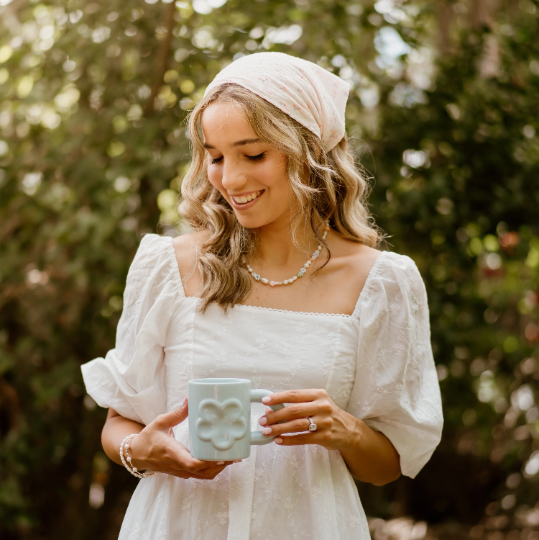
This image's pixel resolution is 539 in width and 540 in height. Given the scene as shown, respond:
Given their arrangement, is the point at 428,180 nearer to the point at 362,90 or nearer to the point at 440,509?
the point at 362,90

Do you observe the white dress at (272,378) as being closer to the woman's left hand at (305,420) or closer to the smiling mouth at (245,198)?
the woman's left hand at (305,420)

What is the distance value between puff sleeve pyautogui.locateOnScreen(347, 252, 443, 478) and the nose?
1.25ft

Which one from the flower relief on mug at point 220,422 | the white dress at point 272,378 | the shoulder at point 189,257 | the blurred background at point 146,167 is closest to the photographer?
the flower relief on mug at point 220,422

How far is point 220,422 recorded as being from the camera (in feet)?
3.80

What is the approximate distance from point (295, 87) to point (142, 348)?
68 cm

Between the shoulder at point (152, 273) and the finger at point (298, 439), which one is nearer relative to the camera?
the finger at point (298, 439)

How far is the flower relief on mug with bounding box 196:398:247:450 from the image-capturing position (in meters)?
1.15

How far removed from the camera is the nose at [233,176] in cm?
141

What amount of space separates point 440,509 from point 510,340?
55.0 inches

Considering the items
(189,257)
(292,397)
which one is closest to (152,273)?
(189,257)

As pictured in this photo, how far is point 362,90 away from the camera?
269 cm

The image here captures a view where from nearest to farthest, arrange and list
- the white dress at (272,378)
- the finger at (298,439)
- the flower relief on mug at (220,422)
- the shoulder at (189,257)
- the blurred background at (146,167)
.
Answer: the flower relief on mug at (220,422) < the finger at (298,439) < the white dress at (272,378) < the shoulder at (189,257) < the blurred background at (146,167)

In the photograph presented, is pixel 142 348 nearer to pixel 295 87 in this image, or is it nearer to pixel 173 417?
pixel 173 417

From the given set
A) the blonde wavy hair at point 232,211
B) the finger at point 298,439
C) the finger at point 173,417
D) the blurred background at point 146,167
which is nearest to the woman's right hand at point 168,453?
the finger at point 173,417
